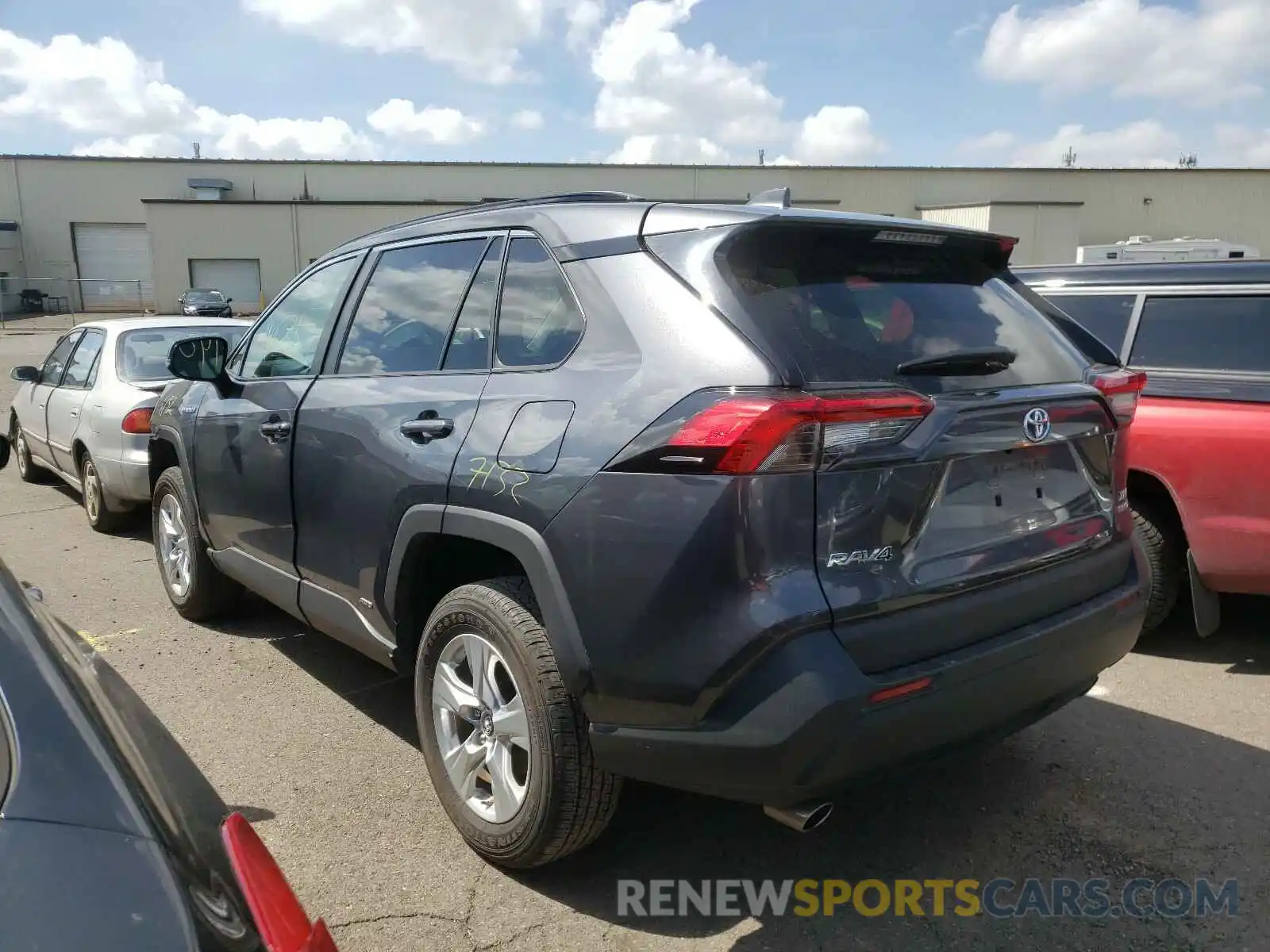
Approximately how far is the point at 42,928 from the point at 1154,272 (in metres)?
5.31

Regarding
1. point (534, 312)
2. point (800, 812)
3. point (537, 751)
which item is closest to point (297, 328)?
point (534, 312)

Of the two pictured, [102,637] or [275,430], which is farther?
[102,637]

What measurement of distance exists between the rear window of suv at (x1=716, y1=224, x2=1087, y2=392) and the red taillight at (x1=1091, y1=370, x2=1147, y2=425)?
9 cm

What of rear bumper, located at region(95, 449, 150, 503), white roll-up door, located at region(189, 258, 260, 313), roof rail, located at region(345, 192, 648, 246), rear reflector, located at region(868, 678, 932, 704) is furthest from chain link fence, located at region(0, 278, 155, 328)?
rear reflector, located at region(868, 678, 932, 704)

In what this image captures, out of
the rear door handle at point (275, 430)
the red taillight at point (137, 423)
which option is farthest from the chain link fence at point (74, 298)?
the rear door handle at point (275, 430)

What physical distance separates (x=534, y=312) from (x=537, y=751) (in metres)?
1.26

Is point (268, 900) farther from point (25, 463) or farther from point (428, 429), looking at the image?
point (25, 463)

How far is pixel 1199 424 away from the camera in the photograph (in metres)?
4.21

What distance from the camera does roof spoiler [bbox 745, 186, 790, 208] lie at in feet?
9.14

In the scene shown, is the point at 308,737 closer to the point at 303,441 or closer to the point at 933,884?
the point at 303,441

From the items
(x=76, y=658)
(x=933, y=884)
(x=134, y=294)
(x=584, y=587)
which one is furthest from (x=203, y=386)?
(x=134, y=294)

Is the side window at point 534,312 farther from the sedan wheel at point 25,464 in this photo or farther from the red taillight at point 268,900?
the sedan wheel at point 25,464

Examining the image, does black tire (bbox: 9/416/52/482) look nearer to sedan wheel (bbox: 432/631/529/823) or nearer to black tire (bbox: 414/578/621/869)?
sedan wheel (bbox: 432/631/529/823)

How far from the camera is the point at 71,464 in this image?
23.9 ft
